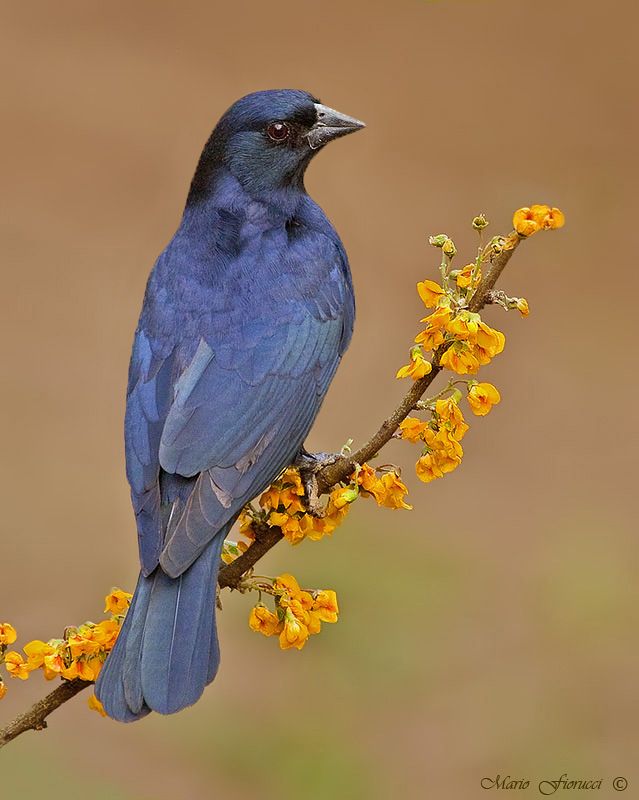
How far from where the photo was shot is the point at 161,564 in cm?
292

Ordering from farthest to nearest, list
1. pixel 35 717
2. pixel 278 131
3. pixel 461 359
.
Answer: pixel 278 131, pixel 461 359, pixel 35 717

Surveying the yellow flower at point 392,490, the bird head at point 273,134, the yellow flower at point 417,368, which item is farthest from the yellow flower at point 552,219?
the bird head at point 273,134

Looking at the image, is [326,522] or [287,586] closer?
[287,586]

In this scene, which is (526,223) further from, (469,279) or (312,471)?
(312,471)

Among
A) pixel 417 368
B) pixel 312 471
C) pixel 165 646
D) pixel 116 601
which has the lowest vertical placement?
pixel 165 646

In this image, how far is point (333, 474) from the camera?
2732 millimetres

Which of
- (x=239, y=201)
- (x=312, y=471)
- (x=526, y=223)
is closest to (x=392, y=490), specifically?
(x=312, y=471)

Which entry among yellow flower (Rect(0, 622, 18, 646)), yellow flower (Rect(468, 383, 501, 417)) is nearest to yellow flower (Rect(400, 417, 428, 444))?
yellow flower (Rect(468, 383, 501, 417))

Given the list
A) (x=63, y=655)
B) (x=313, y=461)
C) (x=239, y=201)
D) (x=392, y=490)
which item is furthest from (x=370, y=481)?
(x=239, y=201)

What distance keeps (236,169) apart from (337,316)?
0.55 metres

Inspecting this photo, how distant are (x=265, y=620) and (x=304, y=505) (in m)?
0.35

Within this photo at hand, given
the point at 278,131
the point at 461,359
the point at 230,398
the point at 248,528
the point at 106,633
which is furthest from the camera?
the point at 278,131

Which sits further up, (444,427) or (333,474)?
(444,427)

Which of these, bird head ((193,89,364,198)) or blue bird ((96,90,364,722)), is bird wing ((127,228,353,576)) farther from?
bird head ((193,89,364,198))
